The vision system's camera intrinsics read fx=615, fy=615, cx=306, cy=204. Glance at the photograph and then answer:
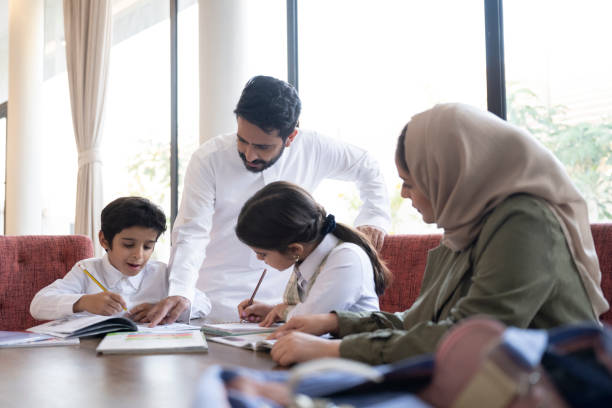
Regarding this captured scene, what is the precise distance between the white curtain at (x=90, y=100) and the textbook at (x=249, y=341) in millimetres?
4016

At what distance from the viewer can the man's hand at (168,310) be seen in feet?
6.06

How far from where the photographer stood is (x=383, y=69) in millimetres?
3629

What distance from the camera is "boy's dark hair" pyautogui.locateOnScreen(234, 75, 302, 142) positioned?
6.89ft

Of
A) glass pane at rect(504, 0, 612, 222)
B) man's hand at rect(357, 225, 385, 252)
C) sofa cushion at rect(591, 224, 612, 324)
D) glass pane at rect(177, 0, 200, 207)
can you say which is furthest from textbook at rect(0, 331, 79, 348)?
glass pane at rect(177, 0, 200, 207)

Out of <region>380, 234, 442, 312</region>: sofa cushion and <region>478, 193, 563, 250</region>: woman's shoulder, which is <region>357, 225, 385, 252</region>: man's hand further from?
<region>478, 193, 563, 250</region>: woman's shoulder

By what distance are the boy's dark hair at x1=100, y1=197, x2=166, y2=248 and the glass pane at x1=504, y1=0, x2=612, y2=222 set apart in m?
1.72

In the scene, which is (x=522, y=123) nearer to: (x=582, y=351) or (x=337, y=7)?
(x=337, y=7)

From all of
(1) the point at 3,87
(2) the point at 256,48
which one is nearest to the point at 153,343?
(2) the point at 256,48

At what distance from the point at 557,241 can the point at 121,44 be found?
5.40 metres

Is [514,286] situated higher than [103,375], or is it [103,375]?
[514,286]

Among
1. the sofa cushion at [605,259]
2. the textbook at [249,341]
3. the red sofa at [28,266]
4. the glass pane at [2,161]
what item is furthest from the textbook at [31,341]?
the glass pane at [2,161]

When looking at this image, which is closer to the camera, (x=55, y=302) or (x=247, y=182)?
(x=55, y=302)

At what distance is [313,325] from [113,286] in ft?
3.86

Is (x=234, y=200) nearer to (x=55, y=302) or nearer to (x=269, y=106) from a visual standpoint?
(x=269, y=106)
